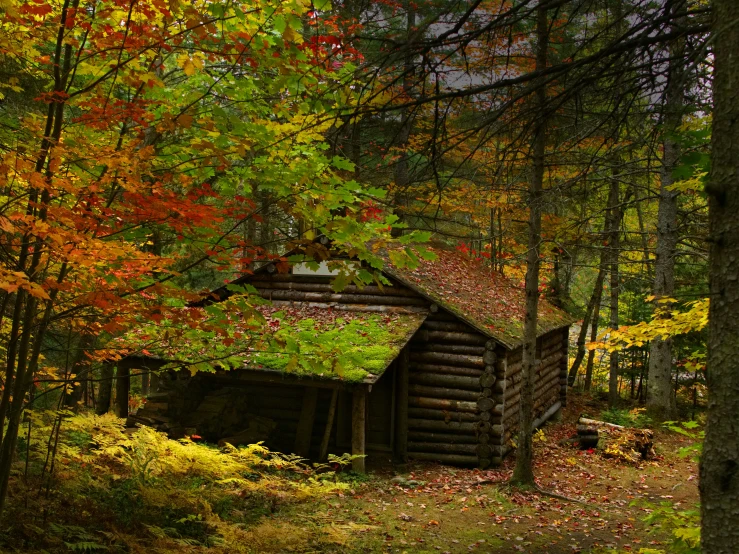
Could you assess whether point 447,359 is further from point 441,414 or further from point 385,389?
point 385,389

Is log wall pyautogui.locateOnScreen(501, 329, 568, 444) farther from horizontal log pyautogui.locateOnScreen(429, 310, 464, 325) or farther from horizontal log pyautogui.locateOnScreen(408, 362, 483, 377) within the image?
horizontal log pyautogui.locateOnScreen(429, 310, 464, 325)

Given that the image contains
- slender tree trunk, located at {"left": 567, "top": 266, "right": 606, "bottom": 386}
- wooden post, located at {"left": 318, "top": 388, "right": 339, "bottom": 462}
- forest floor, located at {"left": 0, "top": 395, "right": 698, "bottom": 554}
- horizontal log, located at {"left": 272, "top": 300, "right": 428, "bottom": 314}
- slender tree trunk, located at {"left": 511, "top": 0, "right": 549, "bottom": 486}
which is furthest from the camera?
slender tree trunk, located at {"left": 567, "top": 266, "right": 606, "bottom": 386}

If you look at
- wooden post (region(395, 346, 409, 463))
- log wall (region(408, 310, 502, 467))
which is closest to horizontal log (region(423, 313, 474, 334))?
log wall (region(408, 310, 502, 467))

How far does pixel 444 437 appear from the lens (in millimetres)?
13398

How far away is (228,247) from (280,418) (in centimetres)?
943

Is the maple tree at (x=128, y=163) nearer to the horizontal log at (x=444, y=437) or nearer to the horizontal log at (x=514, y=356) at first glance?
the horizontal log at (x=444, y=437)

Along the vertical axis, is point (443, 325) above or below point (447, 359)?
above

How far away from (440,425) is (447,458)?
0.76 metres

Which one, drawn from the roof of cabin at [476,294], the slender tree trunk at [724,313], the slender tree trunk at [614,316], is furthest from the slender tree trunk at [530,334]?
the slender tree trunk at [614,316]

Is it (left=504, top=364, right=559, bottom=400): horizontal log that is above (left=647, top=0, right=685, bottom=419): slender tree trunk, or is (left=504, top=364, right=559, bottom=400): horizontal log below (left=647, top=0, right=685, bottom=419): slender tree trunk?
below

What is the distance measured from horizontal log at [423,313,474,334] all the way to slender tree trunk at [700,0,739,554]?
1030 centimetres

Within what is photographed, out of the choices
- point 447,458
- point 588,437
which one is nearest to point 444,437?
point 447,458

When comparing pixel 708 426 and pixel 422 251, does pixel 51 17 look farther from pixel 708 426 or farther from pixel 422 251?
pixel 708 426

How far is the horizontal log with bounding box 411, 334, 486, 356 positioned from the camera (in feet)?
43.9
